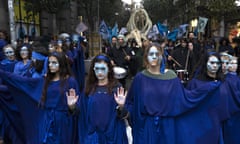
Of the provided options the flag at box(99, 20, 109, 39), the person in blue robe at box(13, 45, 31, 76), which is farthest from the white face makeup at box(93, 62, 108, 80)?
the flag at box(99, 20, 109, 39)

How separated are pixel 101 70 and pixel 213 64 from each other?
59.5 inches

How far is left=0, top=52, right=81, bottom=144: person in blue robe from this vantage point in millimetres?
3792

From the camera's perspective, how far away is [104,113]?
355 centimetres

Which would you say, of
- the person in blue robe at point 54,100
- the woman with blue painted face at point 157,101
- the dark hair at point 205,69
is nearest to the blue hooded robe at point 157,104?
the woman with blue painted face at point 157,101

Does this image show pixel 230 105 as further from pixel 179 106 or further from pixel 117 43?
pixel 117 43

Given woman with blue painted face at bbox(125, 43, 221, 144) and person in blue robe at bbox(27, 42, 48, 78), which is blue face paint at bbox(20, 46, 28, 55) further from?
woman with blue painted face at bbox(125, 43, 221, 144)

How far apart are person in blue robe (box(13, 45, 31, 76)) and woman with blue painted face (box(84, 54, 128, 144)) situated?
8.03ft

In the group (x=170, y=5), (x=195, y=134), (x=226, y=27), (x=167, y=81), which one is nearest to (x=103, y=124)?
(x=167, y=81)

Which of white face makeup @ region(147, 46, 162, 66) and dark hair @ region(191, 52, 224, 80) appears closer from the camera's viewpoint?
white face makeup @ region(147, 46, 162, 66)

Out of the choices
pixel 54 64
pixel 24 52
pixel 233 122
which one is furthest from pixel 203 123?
pixel 24 52

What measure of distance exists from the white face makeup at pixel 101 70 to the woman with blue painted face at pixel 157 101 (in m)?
0.37

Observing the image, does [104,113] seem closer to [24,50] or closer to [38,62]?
[38,62]

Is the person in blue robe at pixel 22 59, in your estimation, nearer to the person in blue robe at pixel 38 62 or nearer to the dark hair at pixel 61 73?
the person in blue robe at pixel 38 62

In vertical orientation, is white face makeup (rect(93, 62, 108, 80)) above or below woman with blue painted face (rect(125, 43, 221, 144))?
above
